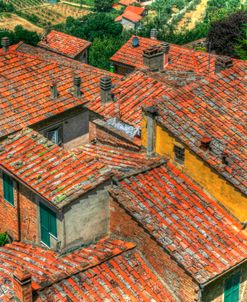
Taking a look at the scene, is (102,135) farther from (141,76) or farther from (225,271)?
(225,271)

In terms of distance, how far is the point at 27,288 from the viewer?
1677cm

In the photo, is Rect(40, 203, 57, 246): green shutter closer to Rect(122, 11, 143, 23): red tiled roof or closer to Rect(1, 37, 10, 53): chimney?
Rect(1, 37, 10, 53): chimney

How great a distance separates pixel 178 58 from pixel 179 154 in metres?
18.1

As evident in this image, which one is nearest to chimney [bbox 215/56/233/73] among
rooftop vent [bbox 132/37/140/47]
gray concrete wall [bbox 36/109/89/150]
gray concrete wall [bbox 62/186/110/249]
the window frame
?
gray concrete wall [bbox 36/109/89/150]

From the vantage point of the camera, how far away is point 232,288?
19.5m

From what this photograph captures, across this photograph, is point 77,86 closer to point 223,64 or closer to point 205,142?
point 223,64

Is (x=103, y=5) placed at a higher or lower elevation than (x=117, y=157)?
lower

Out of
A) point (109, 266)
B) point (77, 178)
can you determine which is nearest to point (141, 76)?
point (77, 178)

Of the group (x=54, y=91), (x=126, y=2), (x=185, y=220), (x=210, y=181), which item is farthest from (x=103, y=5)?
(x=185, y=220)

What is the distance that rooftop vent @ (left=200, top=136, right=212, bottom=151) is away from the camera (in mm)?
19812

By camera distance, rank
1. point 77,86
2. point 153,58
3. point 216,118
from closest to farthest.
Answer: point 216,118
point 77,86
point 153,58

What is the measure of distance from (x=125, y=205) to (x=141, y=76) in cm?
1023

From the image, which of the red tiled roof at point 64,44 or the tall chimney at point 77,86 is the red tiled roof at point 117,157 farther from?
the red tiled roof at point 64,44

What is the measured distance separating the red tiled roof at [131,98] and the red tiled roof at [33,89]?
1577mm
